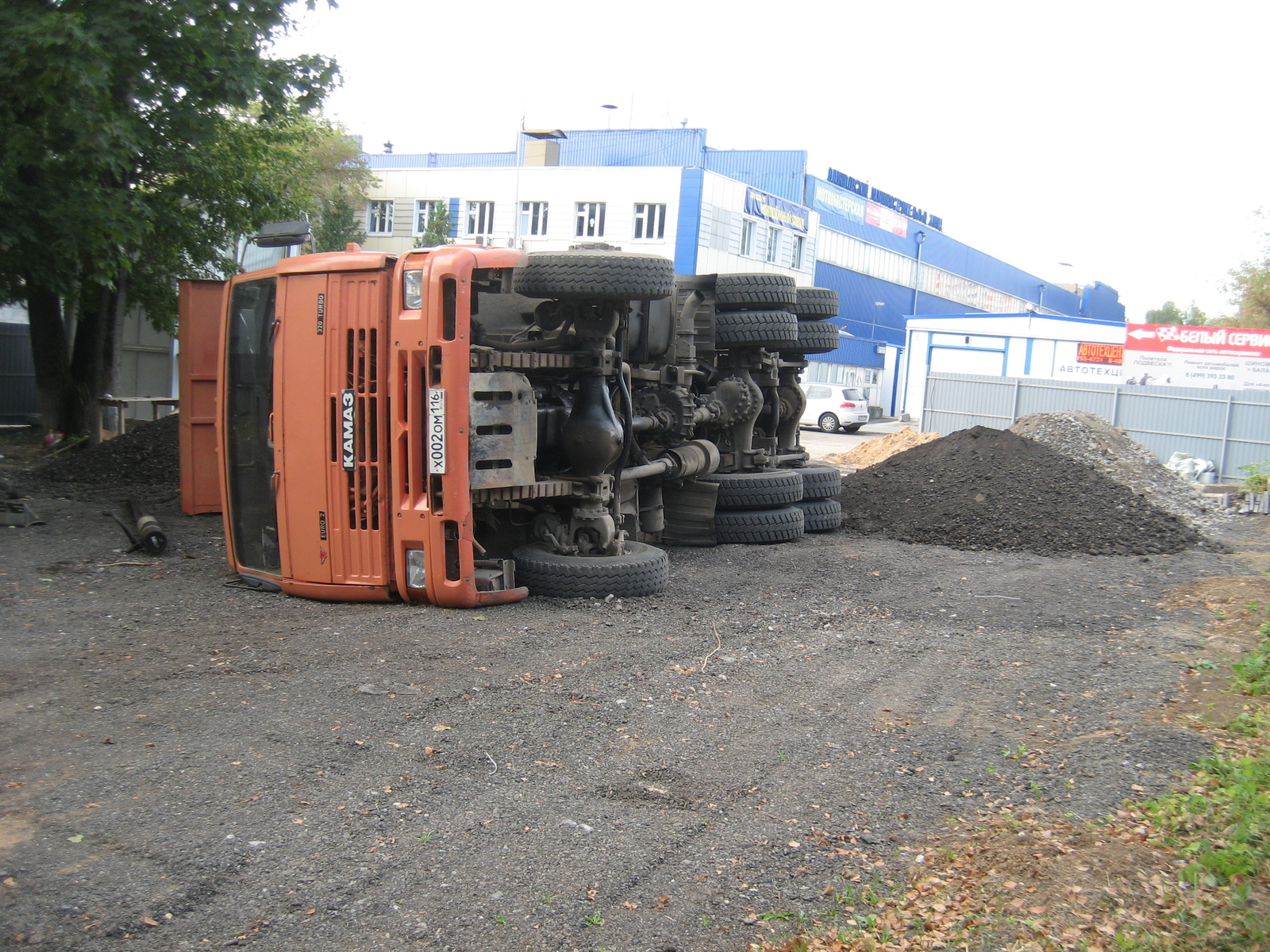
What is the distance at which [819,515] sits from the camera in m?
11.8

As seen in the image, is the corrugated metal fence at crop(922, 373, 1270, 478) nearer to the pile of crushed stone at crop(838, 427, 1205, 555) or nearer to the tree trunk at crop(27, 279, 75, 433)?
the pile of crushed stone at crop(838, 427, 1205, 555)

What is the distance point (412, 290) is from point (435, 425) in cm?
91

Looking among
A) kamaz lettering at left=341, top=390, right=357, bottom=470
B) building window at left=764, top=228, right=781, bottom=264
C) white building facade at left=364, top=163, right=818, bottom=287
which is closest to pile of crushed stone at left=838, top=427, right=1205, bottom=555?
kamaz lettering at left=341, top=390, right=357, bottom=470

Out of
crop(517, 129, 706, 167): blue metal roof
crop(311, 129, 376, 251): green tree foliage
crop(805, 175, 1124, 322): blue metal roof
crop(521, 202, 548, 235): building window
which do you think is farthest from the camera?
crop(805, 175, 1124, 322): blue metal roof

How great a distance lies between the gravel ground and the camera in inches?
131

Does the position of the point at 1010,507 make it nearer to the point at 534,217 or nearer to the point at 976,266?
the point at 534,217

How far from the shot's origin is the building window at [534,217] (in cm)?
4575

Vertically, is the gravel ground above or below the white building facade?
below

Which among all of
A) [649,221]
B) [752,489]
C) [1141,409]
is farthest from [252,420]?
[649,221]

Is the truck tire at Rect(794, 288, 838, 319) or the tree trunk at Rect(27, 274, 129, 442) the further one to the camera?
the tree trunk at Rect(27, 274, 129, 442)

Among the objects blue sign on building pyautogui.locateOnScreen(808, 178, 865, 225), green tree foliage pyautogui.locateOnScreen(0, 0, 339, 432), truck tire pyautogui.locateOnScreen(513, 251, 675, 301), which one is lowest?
truck tire pyautogui.locateOnScreen(513, 251, 675, 301)

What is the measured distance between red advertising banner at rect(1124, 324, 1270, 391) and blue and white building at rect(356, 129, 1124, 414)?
12.1m

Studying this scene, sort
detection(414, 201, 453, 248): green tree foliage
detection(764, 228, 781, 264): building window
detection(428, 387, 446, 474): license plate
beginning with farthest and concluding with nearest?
detection(764, 228, 781, 264): building window → detection(414, 201, 453, 248): green tree foliage → detection(428, 387, 446, 474): license plate

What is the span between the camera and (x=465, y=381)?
22.5 ft
